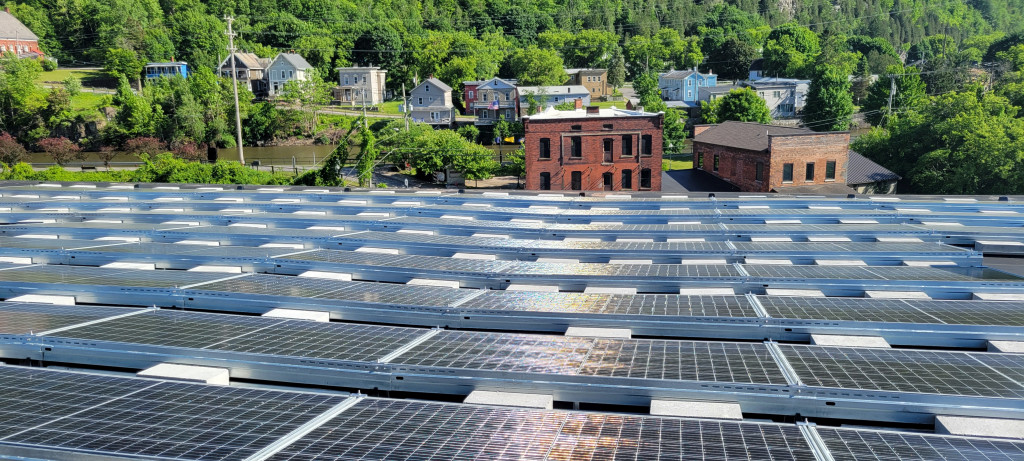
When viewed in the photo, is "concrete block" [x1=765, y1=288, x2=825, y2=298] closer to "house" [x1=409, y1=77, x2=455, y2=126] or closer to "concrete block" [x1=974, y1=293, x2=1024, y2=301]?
"concrete block" [x1=974, y1=293, x2=1024, y2=301]

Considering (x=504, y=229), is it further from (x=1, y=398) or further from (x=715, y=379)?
(x=1, y=398)

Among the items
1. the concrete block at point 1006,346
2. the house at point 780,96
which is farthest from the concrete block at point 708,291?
the house at point 780,96

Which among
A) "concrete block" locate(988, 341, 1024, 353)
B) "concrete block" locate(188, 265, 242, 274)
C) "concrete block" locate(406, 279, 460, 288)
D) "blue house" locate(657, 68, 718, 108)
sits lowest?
"concrete block" locate(988, 341, 1024, 353)

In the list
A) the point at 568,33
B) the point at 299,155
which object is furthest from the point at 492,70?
the point at 299,155

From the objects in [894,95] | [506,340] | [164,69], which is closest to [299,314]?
[506,340]

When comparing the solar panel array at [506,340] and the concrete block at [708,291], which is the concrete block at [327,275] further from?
the concrete block at [708,291]

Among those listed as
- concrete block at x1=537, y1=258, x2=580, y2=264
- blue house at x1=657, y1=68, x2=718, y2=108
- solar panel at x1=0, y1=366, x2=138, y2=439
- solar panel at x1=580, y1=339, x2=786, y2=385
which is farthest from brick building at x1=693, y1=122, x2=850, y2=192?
blue house at x1=657, y1=68, x2=718, y2=108

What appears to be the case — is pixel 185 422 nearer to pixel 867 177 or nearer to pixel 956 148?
pixel 867 177
